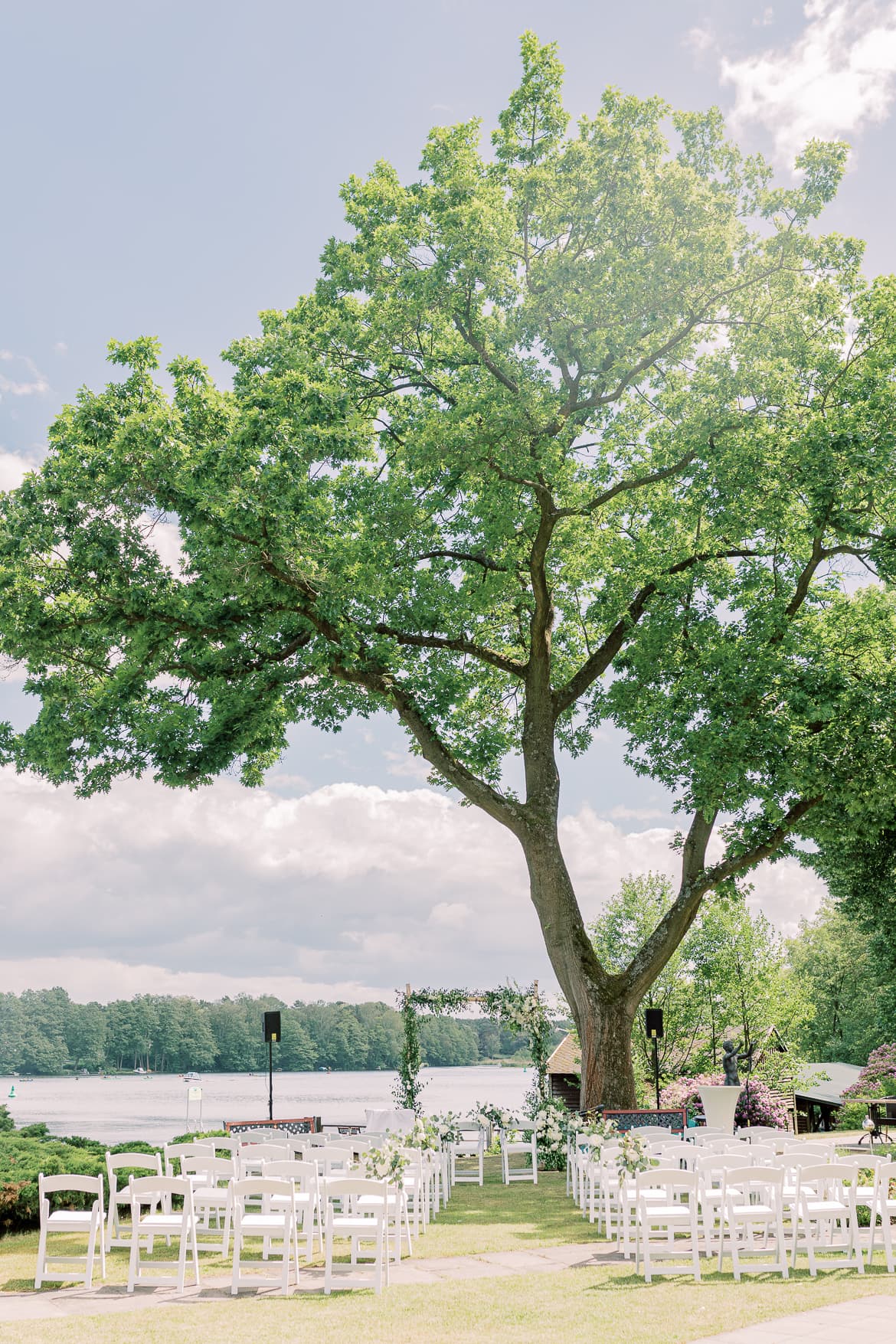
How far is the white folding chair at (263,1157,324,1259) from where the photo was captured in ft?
28.2

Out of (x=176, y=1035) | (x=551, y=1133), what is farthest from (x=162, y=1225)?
(x=176, y=1035)

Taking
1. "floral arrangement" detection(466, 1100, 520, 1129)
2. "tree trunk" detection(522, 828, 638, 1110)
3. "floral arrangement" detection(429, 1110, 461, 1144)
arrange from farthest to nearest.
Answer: "floral arrangement" detection(466, 1100, 520, 1129) → "tree trunk" detection(522, 828, 638, 1110) → "floral arrangement" detection(429, 1110, 461, 1144)

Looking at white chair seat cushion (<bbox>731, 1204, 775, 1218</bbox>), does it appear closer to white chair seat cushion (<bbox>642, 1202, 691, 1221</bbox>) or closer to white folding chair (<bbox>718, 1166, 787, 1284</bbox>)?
white folding chair (<bbox>718, 1166, 787, 1284</bbox>)

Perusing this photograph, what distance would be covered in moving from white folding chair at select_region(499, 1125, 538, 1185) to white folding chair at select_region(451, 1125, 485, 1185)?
12.9 inches

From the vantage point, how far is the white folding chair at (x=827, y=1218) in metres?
8.77

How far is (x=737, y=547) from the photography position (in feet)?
58.1

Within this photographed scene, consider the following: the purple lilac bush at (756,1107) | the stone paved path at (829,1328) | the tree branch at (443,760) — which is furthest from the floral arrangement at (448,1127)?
the purple lilac bush at (756,1107)

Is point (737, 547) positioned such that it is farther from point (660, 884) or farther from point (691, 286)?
point (660, 884)

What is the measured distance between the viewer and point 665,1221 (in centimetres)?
923

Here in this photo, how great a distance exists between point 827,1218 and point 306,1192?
185 inches

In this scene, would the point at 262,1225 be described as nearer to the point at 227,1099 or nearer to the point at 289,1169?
the point at 289,1169

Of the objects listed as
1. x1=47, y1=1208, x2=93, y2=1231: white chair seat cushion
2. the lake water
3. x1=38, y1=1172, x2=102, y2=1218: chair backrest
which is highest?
x1=38, y1=1172, x2=102, y2=1218: chair backrest

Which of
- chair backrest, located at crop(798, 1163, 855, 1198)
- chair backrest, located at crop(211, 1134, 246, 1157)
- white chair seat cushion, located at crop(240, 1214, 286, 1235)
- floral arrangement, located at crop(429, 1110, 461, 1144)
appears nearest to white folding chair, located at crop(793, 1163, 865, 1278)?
chair backrest, located at crop(798, 1163, 855, 1198)

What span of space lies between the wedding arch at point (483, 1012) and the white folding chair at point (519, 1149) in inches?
41.9
